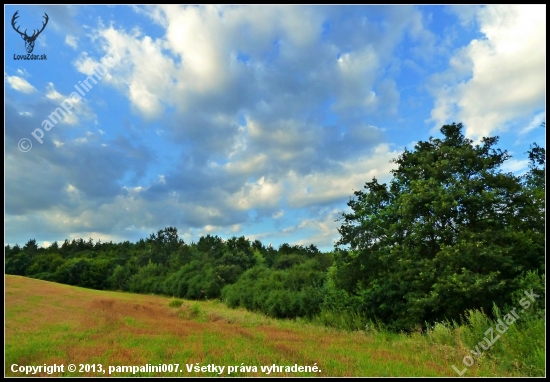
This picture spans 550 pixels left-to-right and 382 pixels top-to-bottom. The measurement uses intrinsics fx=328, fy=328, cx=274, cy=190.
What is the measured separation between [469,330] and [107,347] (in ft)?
45.8

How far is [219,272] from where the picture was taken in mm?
57250

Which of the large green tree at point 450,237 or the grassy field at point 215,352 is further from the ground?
the large green tree at point 450,237

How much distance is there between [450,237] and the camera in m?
17.9

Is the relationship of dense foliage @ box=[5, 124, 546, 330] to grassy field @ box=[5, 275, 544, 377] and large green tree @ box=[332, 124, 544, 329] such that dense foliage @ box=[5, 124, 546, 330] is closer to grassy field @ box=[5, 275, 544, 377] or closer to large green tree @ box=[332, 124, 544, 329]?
large green tree @ box=[332, 124, 544, 329]

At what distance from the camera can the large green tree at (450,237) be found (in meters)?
15.9

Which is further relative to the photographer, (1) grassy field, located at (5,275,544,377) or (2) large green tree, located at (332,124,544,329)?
(2) large green tree, located at (332,124,544,329)

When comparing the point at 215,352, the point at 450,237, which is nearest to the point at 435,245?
the point at 450,237

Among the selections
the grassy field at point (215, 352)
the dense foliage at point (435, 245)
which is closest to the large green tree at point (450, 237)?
the dense foliage at point (435, 245)

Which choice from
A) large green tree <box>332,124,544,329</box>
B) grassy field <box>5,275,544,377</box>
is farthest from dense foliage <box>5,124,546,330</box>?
grassy field <box>5,275,544,377</box>

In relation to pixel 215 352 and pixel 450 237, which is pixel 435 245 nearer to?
pixel 450 237

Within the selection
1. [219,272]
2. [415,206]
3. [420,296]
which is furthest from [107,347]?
[219,272]

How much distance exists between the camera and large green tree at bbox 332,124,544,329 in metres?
15.9

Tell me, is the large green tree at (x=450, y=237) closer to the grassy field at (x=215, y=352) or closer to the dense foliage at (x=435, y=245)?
the dense foliage at (x=435, y=245)

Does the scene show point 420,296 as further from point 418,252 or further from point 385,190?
point 385,190
